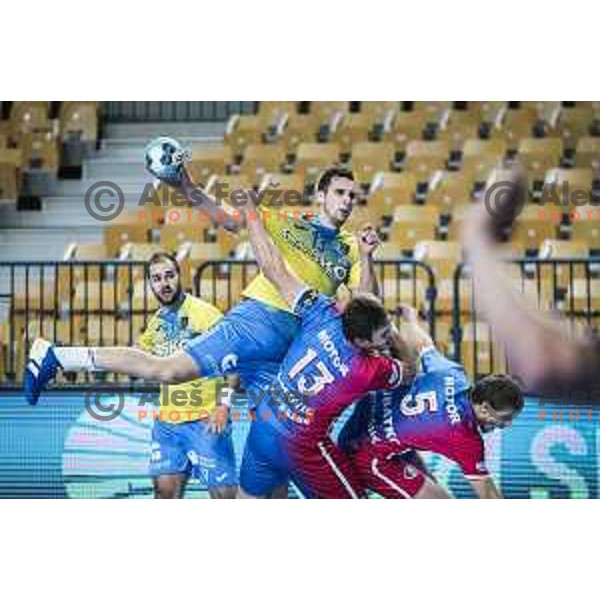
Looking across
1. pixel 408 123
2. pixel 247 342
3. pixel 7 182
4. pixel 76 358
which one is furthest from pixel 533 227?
pixel 7 182

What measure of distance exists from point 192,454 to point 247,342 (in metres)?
0.56

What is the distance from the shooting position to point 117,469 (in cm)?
785

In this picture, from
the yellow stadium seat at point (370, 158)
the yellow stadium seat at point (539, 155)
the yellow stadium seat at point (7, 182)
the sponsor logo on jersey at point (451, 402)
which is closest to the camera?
the sponsor logo on jersey at point (451, 402)

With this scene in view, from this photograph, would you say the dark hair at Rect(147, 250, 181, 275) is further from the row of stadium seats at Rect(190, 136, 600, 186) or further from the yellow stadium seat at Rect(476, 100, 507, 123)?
the yellow stadium seat at Rect(476, 100, 507, 123)

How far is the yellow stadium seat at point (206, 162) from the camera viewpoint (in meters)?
7.85

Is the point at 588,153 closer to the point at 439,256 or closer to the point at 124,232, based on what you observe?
the point at 439,256

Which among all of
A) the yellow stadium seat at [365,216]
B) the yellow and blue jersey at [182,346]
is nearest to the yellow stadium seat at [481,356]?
the yellow stadium seat at [365,216]

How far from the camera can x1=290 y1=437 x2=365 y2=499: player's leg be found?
7.78 m

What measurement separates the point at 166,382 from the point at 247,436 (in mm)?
427

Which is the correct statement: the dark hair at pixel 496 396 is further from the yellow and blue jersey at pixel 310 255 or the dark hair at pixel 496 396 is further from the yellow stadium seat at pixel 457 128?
the yellow stadium seat at pixel 457 128

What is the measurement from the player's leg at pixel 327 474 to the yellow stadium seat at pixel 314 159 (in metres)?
1.19

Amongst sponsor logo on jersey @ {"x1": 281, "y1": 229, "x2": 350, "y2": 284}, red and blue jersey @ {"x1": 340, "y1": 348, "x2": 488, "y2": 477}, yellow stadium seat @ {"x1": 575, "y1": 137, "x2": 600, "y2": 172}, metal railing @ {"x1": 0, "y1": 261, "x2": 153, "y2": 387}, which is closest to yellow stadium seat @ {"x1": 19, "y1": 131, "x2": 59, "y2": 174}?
metal railing @ {"x1": 0, "y1": 261, "x2": 153, "y2": 387}
